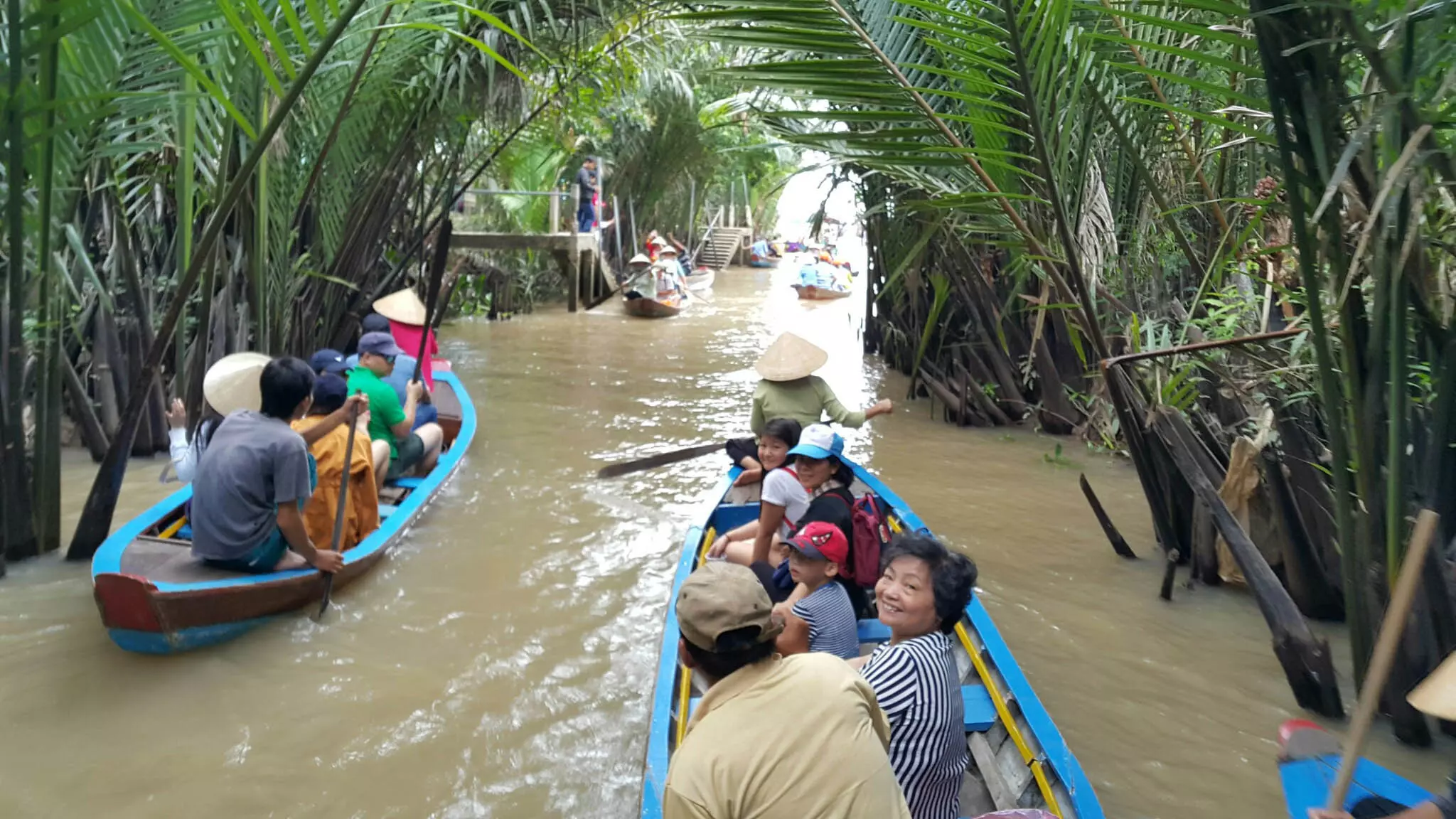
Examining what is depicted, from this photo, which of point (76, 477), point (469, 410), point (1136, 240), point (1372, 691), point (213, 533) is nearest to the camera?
point (1372, 691)

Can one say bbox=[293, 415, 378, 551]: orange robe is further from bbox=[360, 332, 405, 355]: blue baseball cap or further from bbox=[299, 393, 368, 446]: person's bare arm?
bbox=[360, 332, 405, 355]: blue baseball cap

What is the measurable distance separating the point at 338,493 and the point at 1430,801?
413cm

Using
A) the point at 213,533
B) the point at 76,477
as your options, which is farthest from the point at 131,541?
the point at 76,477

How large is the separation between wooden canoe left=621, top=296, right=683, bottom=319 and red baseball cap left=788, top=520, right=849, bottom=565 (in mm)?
12680

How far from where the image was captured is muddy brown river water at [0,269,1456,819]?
3078 mm

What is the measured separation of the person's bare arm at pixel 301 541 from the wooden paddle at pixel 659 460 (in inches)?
103

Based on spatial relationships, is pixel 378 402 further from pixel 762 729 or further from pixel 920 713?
pixel 762 729

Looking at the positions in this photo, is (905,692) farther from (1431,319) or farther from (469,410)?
(469,410)

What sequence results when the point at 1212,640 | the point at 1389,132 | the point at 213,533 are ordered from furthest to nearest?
the point at 1212,640 < the point at 213,533 < the point at 1389,132

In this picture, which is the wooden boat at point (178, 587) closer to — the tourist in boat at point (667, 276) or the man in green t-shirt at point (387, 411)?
the man in green t-shirt at point (387, 411)

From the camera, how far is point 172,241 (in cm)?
660

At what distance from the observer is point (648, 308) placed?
15469 millimetres

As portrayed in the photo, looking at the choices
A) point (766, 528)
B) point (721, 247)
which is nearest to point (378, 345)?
point (766, 528)

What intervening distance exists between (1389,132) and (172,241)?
697 cm
